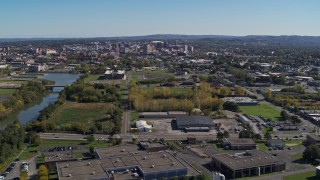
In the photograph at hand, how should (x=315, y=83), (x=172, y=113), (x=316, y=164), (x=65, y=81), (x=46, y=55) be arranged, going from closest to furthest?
(x=316, y=164) → (x=172, y=113) → (x=315, y=83) → (x=65, y=81) → (x=46, y=55)

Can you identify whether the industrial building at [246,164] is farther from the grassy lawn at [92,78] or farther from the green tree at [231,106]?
the grassy lawn at [92,78]

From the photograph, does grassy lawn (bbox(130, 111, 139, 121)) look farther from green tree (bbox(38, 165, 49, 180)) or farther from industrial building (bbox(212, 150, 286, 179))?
green tree (bbox(38, 165, 49, 180))

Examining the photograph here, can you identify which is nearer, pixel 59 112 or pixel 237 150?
pixel 237 150

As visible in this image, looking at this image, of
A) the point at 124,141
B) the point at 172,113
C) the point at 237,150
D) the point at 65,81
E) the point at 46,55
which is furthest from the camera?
the point at 46,55

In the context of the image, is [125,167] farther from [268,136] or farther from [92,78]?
[92,78]

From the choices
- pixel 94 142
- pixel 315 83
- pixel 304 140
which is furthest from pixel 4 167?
pixel 315 83

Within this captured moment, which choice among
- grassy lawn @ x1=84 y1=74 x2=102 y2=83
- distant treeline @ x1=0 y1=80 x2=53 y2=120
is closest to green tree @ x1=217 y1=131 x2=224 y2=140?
distant treeline @ x1=0 y1=80 x2=53 y2=120

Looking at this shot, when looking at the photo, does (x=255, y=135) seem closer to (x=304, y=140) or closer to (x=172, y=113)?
(x=304, y=140)
